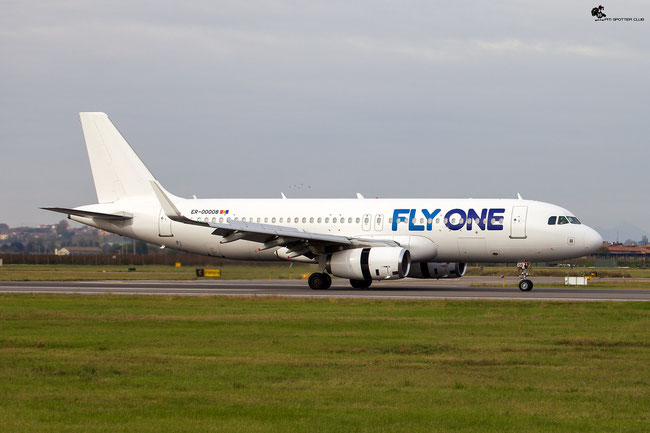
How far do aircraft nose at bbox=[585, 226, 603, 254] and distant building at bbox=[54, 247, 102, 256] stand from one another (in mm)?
58642

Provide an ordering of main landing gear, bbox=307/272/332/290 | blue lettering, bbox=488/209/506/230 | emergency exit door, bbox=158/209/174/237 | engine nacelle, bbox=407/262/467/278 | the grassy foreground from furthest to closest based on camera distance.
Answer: emergency exit door, bbox=158/209/174/237 → engine nacelle, bbox=407/262/467/278 → main landing gear, bbox=307/272/332/290 → blue lettering, bbox=488/209/506/230 → the grassy foreground

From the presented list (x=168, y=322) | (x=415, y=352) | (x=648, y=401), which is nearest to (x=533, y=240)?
(x=168, y=322)

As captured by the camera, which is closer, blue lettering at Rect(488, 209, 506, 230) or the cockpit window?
blue lettering at Rect(488, 209, 506, 230)

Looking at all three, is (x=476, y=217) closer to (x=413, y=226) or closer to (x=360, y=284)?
(x=413, y=226)

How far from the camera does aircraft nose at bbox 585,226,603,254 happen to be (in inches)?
1613

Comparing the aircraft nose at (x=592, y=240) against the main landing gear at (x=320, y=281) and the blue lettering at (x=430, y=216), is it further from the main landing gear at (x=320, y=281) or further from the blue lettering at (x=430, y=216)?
the main landing gear at (x=320, y=281)

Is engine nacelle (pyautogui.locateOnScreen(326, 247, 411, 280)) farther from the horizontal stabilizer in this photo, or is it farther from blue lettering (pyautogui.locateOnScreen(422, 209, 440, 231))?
the horizontal stabilizer

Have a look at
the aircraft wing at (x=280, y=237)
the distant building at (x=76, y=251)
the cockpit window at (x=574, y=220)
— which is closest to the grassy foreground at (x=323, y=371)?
the aircraft wing at (x=280, y=237)

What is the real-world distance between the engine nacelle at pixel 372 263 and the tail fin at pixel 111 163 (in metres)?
13.0

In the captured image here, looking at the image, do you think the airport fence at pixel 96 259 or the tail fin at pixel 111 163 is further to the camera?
the airport fence at pixel 96 259

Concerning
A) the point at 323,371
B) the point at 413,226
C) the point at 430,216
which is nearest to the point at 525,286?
the point at 430,216

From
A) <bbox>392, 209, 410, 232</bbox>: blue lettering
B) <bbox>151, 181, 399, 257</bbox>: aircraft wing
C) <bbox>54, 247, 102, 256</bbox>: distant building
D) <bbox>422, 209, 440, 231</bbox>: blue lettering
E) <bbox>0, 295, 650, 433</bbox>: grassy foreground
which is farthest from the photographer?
<bbox>54, 247, 102, 256</bbox>: distant building

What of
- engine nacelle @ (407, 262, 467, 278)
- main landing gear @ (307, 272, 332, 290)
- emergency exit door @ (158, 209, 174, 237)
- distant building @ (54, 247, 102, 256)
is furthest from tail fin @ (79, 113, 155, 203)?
distant building @ (54, 247, 102, 256)

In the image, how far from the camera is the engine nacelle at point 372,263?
38.9 m
